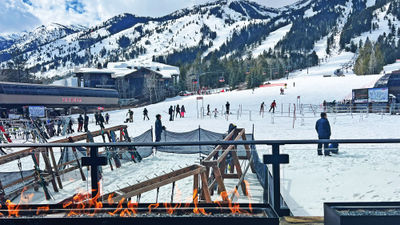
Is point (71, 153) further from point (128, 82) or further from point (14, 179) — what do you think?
point (128, 82)

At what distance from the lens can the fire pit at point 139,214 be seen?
8.34 feet

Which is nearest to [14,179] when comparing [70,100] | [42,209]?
[42,209]

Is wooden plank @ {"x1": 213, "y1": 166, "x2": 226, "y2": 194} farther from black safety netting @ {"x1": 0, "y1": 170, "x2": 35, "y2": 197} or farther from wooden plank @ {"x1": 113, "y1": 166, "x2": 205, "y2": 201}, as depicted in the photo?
black safety netting @ {"x1": 0, "y1": 170, "x2": 35, "y2": 197}

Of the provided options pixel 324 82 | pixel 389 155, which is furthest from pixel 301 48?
pixel 389 155

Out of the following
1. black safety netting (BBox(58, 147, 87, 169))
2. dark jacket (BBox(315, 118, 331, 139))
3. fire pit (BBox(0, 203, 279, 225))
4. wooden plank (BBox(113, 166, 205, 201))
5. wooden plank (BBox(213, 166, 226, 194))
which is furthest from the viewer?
dark jacket (BBox(315, 118, 331, 139))

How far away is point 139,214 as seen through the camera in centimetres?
280

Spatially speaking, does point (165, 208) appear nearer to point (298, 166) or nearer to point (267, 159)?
point (267, 159)

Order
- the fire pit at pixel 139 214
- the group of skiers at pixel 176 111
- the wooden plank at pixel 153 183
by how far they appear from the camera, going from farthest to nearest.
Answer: the group of skiers at pixel 176 111, the wooden plank at pixel 153 183, the fire pit at pixel 139 214

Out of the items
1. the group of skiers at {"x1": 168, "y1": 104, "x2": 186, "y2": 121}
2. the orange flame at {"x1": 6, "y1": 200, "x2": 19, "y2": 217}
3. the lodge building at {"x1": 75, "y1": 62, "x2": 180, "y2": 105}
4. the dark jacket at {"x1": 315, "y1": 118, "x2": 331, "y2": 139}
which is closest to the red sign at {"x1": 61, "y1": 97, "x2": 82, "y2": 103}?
the group of skiers at {"x1": 168, "y1": 104, "x2": 186, "y2": 121}

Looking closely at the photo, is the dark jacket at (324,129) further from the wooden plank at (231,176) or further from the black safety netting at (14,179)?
the black safety netting at (14,179)

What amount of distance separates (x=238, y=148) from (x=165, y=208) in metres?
1.05

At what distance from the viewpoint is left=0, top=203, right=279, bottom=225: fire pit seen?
254 centimetres

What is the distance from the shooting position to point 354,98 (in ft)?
131

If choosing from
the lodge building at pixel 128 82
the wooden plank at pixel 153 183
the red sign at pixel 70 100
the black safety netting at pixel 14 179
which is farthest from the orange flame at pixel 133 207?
the lodge building at pixel 128 82
